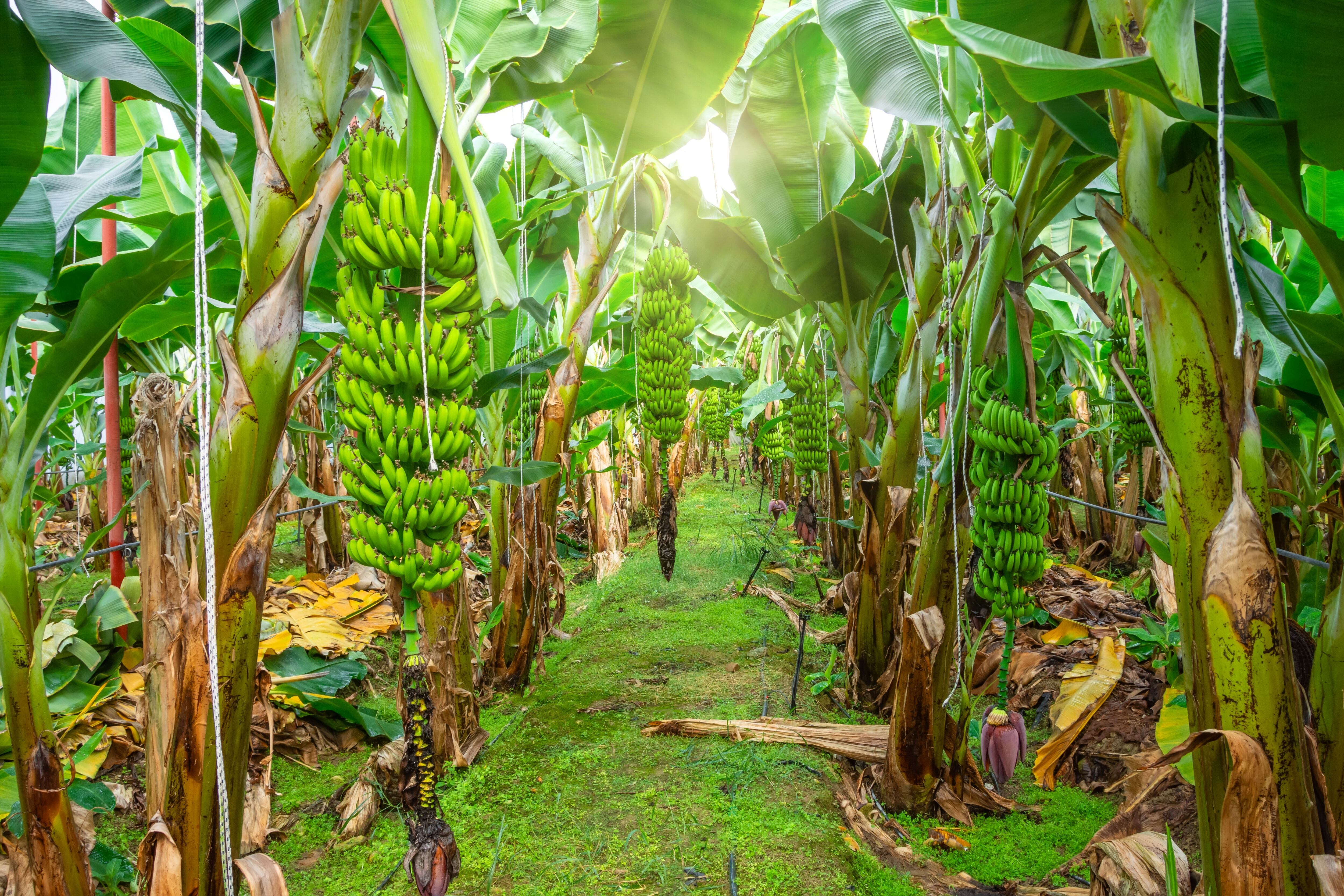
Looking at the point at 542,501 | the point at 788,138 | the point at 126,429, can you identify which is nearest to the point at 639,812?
the point at 542,501

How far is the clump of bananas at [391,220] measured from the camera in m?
1.50

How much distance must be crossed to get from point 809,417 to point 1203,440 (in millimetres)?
3702

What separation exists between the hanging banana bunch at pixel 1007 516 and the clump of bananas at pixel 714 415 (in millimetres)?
8045

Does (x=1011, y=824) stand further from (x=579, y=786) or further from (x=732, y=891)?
(x=579, y=786)

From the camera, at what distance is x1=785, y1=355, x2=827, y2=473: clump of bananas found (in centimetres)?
470

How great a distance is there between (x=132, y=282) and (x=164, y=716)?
93 cm

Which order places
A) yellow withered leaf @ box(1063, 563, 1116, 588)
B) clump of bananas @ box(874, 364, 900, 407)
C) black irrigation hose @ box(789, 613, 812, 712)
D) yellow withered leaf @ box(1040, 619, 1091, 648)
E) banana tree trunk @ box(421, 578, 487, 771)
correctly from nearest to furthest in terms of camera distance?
banana tree trunk @ box(421, 578, 487, 771), black irrigation hose @ box(789, 613, 812, 712), yellow withered leaf @ box(1040, 619, 1091, 648), yellow withered leaf @ box(1063, 563, 1116, 588), clump of bananas @ box(874, 364, 900, 407)

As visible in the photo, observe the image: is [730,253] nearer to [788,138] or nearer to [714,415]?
[788,138]

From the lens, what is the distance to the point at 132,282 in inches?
57.9

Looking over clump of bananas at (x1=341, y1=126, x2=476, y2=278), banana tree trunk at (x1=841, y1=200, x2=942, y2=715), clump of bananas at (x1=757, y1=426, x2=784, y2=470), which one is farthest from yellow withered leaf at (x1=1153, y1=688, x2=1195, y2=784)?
clump of bananas at (x1=757, y1=426, x2=784, y2=470)

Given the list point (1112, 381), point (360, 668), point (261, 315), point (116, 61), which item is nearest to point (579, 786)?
point (360, 668)

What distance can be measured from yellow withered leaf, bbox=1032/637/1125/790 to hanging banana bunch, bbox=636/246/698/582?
2075 mm

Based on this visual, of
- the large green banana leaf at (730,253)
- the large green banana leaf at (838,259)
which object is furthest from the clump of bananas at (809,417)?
the large green banana leaf at (838,259)

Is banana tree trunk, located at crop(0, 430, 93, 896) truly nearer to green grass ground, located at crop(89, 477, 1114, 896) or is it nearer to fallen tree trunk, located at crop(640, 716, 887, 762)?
green grass ground, located at crop(89, 477, 1114, 896)
